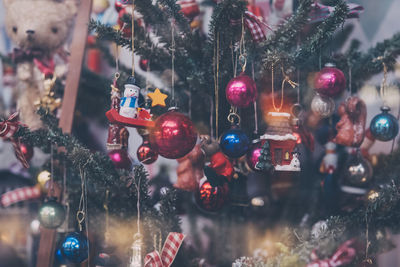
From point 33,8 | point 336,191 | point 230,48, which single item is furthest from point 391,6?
point 33,8

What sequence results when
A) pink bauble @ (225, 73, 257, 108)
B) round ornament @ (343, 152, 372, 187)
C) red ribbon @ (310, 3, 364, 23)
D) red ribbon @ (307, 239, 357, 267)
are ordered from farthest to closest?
1. round ornament @ (343, 152, 372, 187)
2. red ribbon @ (310, 3, 364, 23)
3. pink bauble @ (225, 73, 257, 108)
4. red ribbon @ (307, 239, 357, 267)

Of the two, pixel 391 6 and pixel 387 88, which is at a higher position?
pixel 391 6

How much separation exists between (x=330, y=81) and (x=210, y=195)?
396 millimetres

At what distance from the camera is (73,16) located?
1334mm

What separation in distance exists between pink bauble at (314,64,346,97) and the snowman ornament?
0.44 meters

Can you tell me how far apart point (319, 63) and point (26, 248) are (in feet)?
4.63

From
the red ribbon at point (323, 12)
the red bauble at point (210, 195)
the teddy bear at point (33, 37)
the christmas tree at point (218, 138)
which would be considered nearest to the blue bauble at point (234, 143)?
the christmas tree at point (218, 138)

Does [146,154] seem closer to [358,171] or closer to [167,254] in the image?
[167,254]

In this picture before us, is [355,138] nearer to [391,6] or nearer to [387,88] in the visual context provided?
[387,88]

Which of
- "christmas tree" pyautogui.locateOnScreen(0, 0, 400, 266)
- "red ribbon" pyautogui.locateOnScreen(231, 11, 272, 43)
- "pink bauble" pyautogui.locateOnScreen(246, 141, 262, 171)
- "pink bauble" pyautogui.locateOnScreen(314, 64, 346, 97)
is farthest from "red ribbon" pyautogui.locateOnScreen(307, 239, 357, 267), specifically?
"red ribbon" pyautogui.locateOnScreen(231, 11, 272, 43)

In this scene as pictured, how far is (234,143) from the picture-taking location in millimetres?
790

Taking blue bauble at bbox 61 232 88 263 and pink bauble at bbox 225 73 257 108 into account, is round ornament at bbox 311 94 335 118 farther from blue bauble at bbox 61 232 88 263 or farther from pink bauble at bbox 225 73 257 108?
blue bauble at bbox 61 232 88 263

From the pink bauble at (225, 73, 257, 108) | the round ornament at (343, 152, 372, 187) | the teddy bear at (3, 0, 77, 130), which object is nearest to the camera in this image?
the pink bauble at (225, 73, 257, 108)

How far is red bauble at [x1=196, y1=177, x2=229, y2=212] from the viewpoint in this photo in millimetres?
891
